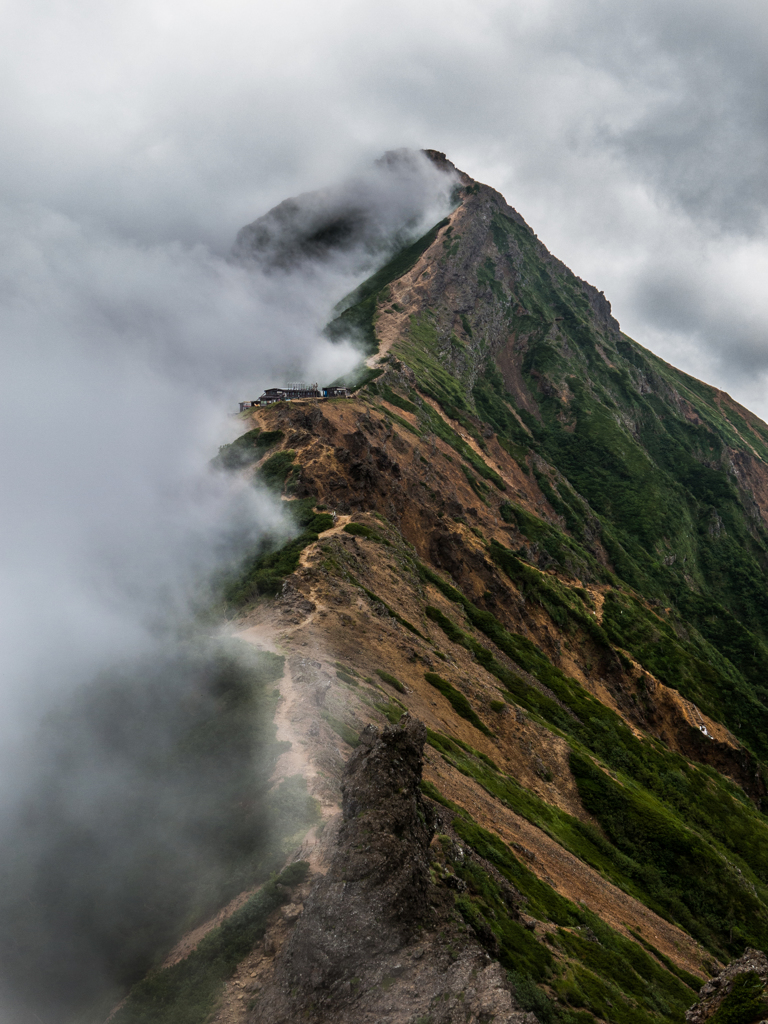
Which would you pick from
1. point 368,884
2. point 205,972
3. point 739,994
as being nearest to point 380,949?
point 368,884

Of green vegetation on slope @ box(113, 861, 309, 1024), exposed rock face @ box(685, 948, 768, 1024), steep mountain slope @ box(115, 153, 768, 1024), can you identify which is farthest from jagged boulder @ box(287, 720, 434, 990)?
exposed rock face @ box(685, 948, 768, 1024)

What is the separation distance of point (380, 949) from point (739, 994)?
15.8 metres

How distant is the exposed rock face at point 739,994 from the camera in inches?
911

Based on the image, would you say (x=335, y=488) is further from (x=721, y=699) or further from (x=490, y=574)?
(x=721, y=699)

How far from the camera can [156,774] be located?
37.0 m

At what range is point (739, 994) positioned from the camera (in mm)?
24844

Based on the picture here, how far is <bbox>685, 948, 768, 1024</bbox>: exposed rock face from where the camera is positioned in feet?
75.9

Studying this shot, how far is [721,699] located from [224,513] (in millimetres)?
110521

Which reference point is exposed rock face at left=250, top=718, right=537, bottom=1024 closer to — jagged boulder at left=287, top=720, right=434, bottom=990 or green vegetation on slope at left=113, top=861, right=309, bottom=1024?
jagged boulder at left=287, top=720, right=434, bottom=990

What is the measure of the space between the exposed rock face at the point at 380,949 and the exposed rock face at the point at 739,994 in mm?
10403

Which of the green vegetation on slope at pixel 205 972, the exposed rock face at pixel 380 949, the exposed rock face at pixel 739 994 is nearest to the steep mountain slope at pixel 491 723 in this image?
the exposed rock face at pixel 380 949

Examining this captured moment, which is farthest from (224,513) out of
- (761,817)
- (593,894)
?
(761,817)

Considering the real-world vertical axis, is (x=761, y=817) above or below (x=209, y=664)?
below

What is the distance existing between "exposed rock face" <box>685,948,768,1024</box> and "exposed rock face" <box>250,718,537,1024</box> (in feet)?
34.1
